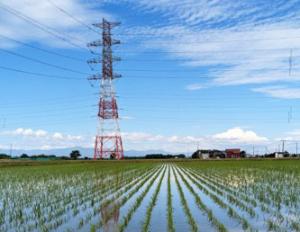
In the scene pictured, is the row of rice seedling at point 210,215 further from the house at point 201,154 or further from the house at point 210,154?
the house at point 210,154

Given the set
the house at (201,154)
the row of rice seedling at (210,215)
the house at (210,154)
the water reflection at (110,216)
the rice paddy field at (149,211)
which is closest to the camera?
the row of rice seedling at (210,215)

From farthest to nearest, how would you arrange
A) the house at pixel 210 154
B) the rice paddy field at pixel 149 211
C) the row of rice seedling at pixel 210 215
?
the house at pixel 210 154, the rice paddy field at pixel 149 211, the row of rice seedling at pixel 210 215

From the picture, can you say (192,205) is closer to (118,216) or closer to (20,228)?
(118,216)

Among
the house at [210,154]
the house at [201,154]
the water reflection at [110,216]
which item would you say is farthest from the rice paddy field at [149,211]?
the house at [210,154]

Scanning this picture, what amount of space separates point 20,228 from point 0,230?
1.32ft

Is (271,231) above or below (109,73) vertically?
below

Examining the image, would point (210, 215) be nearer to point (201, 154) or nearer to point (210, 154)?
point (201, 154)

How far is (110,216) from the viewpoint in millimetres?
11125

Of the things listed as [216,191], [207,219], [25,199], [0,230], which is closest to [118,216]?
[207,219]

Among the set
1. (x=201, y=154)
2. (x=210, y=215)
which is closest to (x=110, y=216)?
(x=210, y=215)

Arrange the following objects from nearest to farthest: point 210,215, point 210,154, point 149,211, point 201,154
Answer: point 210,215, point 149,211, point 201,154, point 210,154

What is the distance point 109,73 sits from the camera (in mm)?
→ 56750

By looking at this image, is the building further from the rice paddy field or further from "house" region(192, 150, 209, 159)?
the rice paddy field

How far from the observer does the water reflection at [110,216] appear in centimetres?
950
